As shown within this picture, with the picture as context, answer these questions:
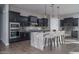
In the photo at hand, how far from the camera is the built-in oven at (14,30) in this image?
5836 millimetres


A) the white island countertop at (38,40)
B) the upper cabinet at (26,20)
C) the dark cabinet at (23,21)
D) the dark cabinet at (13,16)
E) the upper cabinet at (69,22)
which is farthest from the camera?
the dark cabinet at (23,21)

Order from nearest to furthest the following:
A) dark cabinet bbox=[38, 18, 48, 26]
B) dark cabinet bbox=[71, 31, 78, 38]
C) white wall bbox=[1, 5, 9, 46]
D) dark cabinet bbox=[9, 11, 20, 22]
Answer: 1. dark cabinet bbox=[71, 31, 78, 38]
2. dark cabinet bbox=[38, 18, 48, 26]
3. white wall bbox=[1, 5, 9, 46]
4. dark cabinet bbox=[9, 11, 20, 22]

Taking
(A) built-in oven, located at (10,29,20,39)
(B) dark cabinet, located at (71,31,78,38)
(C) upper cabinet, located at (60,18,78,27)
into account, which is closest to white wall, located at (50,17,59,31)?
(C) upper cabinet, located at (60,18,78,27)

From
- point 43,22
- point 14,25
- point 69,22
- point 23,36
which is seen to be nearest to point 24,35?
point 23,36

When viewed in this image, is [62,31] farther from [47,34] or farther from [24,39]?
[24,39]

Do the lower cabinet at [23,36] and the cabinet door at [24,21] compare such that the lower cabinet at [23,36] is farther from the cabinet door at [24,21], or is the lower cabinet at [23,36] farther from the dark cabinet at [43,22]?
the dark cabinet at [43,22]

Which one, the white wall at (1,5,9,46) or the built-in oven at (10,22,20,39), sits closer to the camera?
the white wall at (1,5,9,46)

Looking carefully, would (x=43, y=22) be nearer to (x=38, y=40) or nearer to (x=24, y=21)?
(x=38, y=40)

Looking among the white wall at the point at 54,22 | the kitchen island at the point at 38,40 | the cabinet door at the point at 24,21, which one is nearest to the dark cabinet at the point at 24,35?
the cabinet door at the point at 24,21

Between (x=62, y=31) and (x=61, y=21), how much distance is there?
0.48 m

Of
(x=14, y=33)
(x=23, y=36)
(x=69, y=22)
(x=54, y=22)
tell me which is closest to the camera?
(x=54, y=22)

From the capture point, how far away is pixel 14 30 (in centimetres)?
600

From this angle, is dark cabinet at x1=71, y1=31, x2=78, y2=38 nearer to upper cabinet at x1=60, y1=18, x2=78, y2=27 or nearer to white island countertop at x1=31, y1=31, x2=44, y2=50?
upper cabinet at x1=60, y1=18, x2=78, y2=27

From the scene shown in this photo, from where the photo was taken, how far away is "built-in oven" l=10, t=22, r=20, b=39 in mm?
5836
